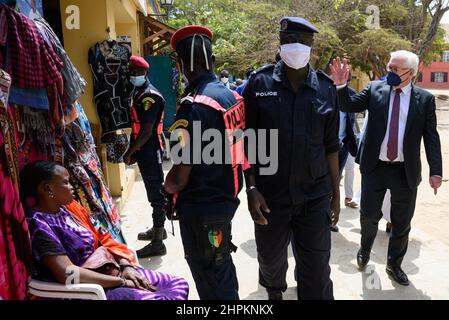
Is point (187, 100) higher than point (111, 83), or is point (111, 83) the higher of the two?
point (111, 83)

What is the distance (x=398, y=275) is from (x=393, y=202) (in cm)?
59

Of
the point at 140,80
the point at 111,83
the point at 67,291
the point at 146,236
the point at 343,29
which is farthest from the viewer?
the point at 343,29

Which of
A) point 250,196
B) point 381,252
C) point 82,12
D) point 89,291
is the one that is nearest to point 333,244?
point 381,252

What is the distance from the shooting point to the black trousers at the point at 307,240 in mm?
2465

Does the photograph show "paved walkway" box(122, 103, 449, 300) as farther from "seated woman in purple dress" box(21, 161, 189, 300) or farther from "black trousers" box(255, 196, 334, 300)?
"seated woman in purple dress" box(21, 161, 189, 300)

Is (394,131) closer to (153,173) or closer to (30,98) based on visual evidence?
(153,173)

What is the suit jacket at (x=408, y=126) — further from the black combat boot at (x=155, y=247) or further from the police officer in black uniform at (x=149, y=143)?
the black combat boot at (x=155, y=247)

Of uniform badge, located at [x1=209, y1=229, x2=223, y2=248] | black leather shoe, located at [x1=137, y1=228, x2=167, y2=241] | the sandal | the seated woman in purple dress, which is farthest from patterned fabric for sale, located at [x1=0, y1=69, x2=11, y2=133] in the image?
the sandal

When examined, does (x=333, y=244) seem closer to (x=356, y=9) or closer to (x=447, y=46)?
(x=356, y=9)

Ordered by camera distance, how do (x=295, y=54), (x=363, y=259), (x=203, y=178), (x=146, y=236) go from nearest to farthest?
(x=203, y=178) → (x=295, y=54) → (x=363, y=259) → (x=146, y=236)

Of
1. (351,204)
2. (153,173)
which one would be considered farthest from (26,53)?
(351,204)

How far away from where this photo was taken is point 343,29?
17.0 metres

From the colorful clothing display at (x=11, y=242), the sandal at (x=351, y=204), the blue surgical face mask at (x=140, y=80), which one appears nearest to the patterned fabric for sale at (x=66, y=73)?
the colorful clothing display at (x=11, y=242)
